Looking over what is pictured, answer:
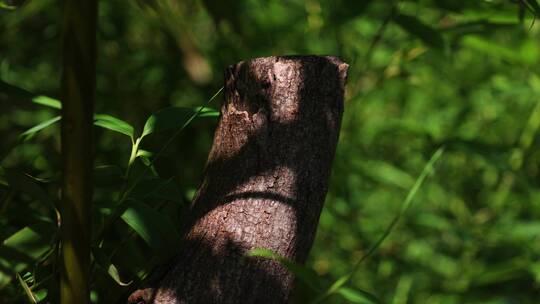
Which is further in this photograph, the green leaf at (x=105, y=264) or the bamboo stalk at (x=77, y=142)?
the green leaf at (x=105, y=264)

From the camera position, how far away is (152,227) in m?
0.53

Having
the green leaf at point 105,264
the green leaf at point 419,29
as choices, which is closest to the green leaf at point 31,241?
the green leaf at point 105,264

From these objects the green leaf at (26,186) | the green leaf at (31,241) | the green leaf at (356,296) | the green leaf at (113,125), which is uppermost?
the green leaf at (113,125)

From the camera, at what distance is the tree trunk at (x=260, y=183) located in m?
0.51

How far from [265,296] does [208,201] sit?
8 cm

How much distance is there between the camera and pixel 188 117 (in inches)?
24.3

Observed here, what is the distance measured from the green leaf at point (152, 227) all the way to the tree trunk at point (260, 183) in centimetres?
1

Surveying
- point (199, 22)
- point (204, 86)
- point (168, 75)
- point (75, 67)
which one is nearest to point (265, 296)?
point (75, 67)

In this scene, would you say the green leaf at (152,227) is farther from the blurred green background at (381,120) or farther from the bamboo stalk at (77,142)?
the blurred green background at (381,120)

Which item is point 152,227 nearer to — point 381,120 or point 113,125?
point 113,125

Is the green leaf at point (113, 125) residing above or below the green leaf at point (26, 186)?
above

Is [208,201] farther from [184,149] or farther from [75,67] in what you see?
[184,149]

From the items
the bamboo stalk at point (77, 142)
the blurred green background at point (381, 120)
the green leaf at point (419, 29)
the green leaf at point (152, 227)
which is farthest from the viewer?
the blurred green background at point (381, 120)

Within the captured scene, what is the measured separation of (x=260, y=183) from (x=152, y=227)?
0.08 metres
